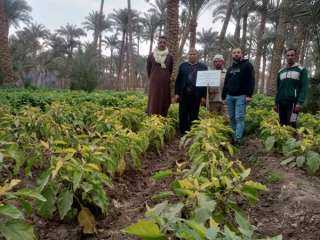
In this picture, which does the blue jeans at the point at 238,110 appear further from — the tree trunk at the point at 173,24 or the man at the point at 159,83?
the tree trunk at the point at 173,24

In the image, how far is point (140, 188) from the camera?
15.6ft

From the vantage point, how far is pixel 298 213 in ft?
12.3

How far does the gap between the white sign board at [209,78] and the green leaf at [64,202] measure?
178 inches

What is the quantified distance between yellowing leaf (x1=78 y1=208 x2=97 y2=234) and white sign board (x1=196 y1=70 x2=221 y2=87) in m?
4.44

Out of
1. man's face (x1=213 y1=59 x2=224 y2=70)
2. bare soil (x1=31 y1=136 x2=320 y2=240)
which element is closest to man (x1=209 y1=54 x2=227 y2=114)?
man's face (x1=213 y1=59 x2=224 y2=70)

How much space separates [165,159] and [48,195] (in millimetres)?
3062

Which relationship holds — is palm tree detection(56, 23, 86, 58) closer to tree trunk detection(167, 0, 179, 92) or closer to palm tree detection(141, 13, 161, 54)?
palm tree detection(141, 13, 161, 54)

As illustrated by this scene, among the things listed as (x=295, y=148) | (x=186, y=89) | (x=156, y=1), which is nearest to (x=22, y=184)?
(x=295, y=148)

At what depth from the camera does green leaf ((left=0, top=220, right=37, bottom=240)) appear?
2408mm

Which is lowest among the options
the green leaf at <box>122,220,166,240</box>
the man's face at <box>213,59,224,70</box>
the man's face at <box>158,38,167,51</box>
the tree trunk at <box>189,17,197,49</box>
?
the green leaf at <box>122,220,166,240</box>

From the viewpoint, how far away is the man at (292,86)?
21.4ft

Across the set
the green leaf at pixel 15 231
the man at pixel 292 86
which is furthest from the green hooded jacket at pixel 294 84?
the green leaf at pixel 15 231

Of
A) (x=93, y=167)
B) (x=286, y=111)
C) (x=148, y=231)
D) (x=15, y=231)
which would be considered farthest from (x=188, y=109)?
(x=148, y=231)

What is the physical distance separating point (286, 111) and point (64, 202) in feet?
14.9
